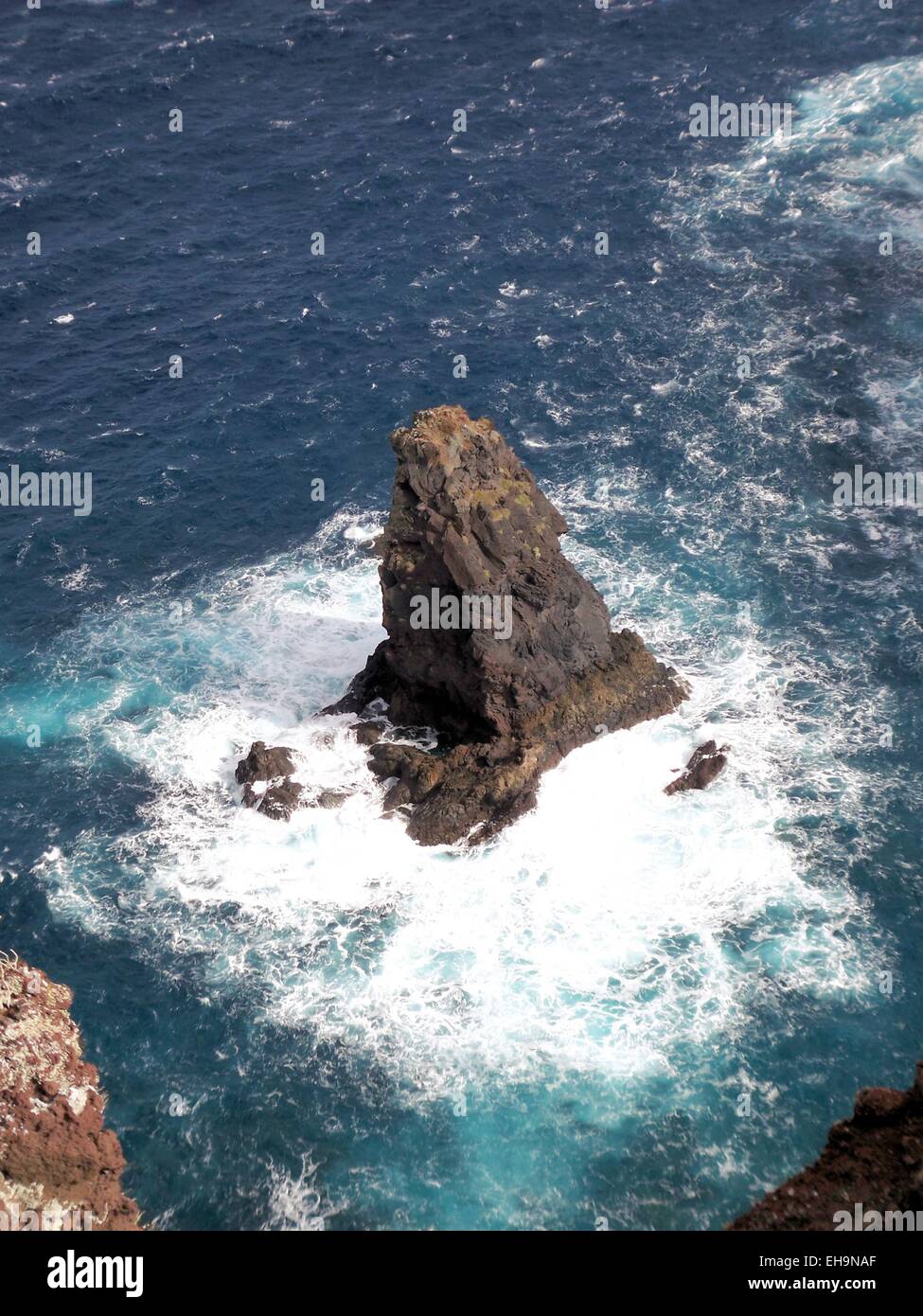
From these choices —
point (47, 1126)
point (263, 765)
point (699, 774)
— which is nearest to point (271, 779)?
point (263, 765)

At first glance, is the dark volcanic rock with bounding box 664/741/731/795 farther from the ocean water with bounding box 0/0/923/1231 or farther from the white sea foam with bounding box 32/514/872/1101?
the ocean water with bounding box 0/0/923/1231

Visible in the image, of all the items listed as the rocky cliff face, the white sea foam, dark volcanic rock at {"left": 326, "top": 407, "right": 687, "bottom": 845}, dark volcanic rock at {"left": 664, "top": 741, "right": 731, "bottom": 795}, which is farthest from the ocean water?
the rocky cliff face

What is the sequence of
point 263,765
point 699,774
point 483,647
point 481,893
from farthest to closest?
point 263,765
point 699,774
point 483,647
point 481,893

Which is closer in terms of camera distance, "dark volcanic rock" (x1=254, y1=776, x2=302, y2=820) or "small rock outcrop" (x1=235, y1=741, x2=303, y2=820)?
"dark volcanic rock" (x1=254, y1=776, x2=302, y2=820)

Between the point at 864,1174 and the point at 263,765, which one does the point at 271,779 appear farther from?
the point at 864,1174

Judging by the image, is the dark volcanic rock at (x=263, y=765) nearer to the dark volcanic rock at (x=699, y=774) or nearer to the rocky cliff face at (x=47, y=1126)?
the dark volcanic rock at (x=699, y=774)

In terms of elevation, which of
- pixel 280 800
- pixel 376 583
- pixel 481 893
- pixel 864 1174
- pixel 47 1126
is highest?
pixel 376 583
